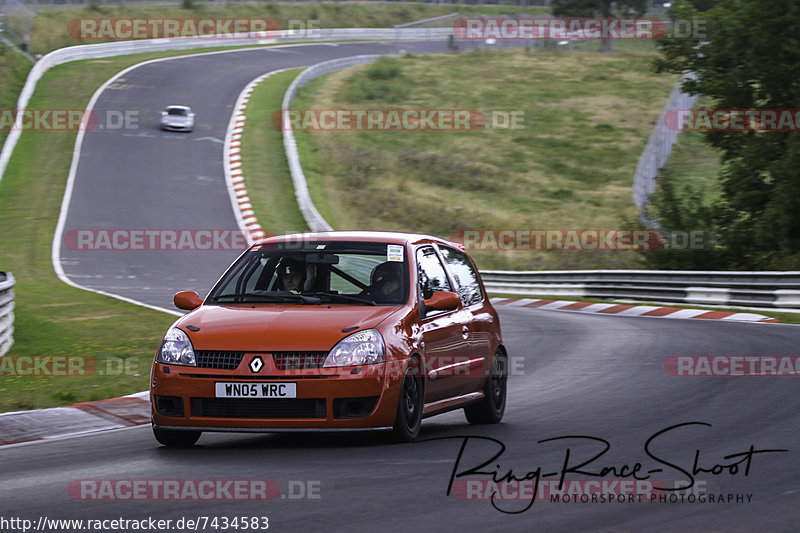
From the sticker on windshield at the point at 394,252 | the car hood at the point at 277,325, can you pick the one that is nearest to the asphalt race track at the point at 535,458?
the car hood at the point at 277,325

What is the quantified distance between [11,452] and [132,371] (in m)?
4.54

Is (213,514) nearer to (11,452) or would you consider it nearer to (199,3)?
(11,452)

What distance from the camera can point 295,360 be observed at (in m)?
7.84

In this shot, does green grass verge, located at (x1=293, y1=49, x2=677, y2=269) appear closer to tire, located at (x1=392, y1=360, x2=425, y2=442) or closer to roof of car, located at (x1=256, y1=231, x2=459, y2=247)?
roof of car, located at (x1=256, y1=231, x2=459, y2=247)

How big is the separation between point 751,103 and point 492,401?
19.5 m

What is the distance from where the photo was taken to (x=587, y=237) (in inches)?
1500

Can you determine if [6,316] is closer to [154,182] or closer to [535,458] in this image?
[535,458]

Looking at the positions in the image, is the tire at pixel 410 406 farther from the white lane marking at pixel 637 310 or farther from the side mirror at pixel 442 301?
the white lane marking at pixel 637 310

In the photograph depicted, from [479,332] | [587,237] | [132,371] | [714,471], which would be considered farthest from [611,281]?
[714,471]

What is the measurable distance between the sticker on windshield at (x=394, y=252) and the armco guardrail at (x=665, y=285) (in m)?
14.6

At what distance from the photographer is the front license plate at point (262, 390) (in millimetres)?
7773

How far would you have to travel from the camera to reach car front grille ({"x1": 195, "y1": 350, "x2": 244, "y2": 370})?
25.8 ft

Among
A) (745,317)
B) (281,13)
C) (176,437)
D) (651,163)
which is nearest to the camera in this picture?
(176,437)

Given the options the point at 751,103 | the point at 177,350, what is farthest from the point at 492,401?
the point at 751,103
